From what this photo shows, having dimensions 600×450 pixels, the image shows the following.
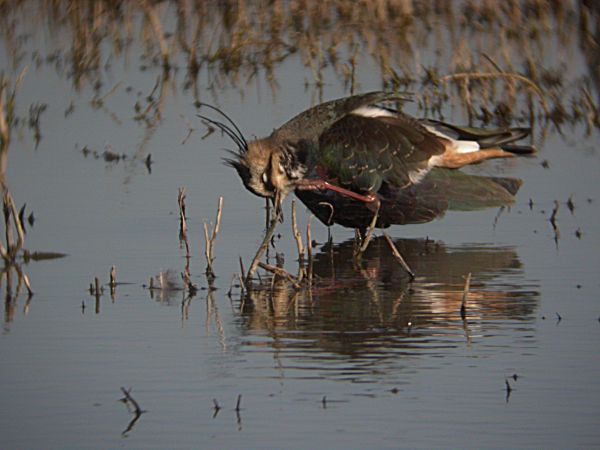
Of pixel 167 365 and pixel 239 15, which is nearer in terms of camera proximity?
pixel 167 365

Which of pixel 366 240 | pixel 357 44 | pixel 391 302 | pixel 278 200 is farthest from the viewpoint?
pixel 357 44

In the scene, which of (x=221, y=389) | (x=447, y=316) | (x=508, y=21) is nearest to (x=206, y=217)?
(x=447, y=316)

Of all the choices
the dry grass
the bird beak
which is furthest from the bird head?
the dry grass

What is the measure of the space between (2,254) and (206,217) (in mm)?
1709

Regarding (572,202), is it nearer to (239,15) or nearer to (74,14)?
(239,15)

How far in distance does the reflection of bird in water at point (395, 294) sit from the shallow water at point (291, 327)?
0.02 m

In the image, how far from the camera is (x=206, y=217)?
9227 mm

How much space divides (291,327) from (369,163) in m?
2.16

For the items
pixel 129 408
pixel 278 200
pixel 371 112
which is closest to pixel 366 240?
pixel 278 200

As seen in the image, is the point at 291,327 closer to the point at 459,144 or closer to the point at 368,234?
the point at 368,234

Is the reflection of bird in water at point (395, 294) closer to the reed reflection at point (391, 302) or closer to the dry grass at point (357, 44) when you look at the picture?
the reed reflection at point (391, 302)

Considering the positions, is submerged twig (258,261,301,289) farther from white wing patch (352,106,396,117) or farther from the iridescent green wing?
white wing patch (352,106,396,117)

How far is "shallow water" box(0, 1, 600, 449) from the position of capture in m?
5.38

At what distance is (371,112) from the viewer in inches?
346
